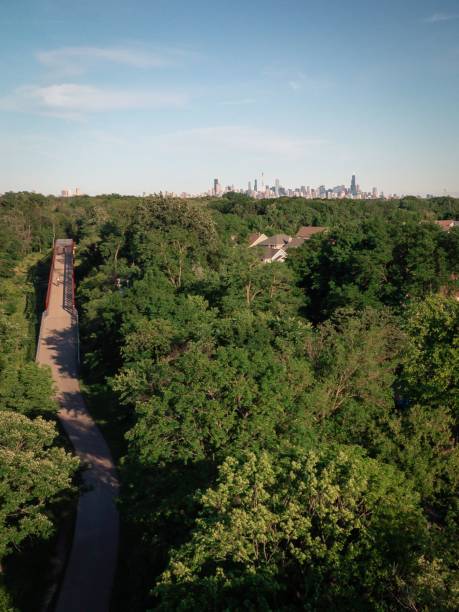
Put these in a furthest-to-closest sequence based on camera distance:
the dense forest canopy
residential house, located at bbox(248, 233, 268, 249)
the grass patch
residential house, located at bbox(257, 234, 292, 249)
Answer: residential house, located at bbox(248, 233, 268, 249) < residential house, located at bbox(257, 234, 292, 249) < the grass patch < the dense forest canopy

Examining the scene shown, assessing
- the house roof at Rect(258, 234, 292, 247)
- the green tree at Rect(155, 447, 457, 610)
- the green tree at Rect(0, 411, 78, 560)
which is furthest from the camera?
the house roof at Rect(258, 234, 292, 247)

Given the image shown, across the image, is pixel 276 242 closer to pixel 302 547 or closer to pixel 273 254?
pixel 273 254

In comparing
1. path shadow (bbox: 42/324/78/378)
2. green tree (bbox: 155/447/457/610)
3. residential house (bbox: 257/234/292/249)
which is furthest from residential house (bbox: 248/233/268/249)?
green tree (bbox: 155/447/457/610)

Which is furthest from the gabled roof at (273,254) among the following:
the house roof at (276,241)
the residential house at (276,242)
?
the house roof at (276,241)

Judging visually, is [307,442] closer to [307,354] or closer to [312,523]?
[312,523]

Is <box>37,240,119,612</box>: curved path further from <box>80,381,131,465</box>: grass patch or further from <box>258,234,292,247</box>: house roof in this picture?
<box>258,234,292,247</box>: house roof

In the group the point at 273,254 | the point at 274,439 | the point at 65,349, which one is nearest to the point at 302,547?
the point at 274,439

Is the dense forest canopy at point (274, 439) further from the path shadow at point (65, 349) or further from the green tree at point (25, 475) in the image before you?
the path shadow at point (65, 349)
